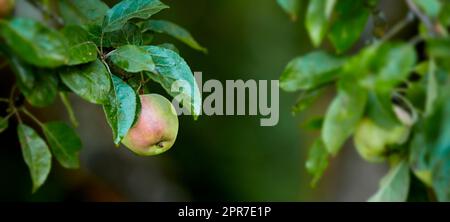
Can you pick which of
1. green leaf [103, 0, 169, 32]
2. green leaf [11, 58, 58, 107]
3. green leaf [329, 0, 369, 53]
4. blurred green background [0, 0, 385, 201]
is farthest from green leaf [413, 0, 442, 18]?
blurred green background [0, 0, 385, 201]

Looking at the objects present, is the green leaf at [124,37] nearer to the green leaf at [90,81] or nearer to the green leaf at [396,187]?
the green leaf at [90,81]

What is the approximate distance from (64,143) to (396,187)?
0.60m

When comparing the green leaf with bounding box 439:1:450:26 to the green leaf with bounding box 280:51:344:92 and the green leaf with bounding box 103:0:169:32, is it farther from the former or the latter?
the green leaf with bounding box 103:0:169:32

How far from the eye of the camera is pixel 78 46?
0.60 metres

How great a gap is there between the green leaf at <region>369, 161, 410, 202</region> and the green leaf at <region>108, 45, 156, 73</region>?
2.03ft

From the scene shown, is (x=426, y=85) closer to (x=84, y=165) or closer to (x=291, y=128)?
(x=84, y=165)

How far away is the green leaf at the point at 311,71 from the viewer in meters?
1.00

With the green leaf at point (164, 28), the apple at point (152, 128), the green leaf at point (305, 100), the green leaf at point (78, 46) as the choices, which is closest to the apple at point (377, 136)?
the green leaf at point (305, 100)

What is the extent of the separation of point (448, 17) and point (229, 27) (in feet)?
4.05

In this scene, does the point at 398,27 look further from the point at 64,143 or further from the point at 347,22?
the point at 64,143

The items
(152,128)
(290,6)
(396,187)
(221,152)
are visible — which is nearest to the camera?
(152,128)

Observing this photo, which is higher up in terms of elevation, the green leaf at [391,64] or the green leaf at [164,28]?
the green leaf at [391,64]

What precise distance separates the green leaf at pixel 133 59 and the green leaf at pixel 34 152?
21cm

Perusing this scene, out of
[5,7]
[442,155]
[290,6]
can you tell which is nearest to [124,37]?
[5,7]
